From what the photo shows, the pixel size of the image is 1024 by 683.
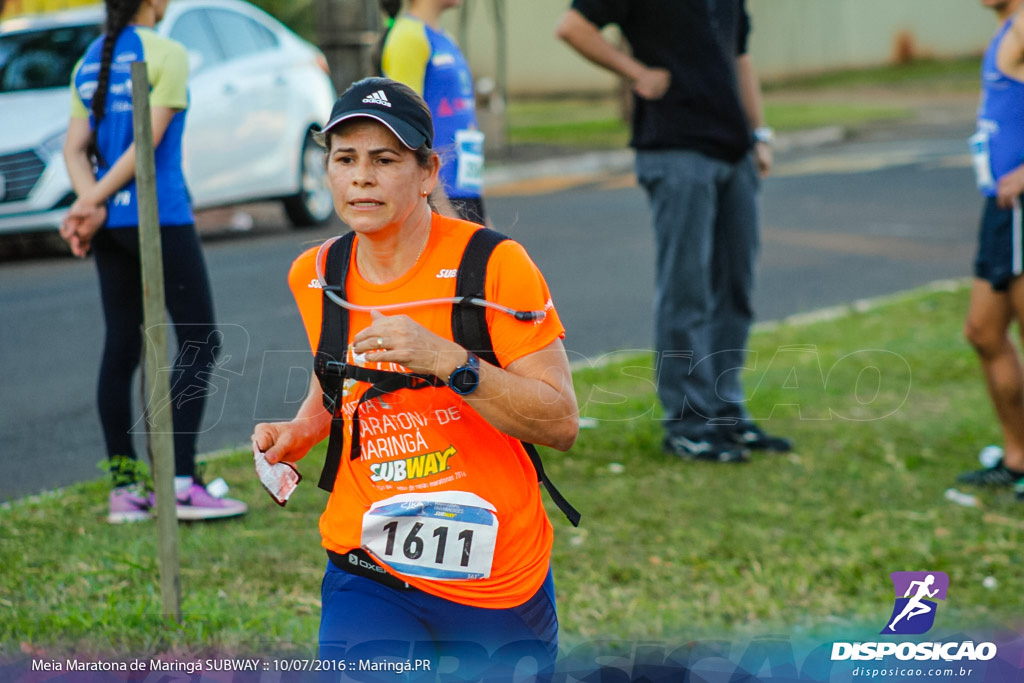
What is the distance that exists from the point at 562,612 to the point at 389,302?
171cm

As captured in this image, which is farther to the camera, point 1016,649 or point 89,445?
point 89,445

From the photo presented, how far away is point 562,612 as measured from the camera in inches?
150

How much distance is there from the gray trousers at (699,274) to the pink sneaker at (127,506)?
2152 mm

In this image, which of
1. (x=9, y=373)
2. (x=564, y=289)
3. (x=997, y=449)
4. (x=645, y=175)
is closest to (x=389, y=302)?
(x=645, y=175)

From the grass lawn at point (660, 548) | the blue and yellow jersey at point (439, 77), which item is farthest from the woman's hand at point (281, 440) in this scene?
the blue and yellow jersey at point (439, 77)

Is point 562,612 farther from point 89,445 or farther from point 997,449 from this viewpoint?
point 89,445

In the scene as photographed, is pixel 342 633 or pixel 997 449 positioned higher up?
pixel 342 633

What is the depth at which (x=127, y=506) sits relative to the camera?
14.4ft

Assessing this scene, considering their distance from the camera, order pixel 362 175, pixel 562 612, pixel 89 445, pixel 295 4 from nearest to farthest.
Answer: pixel 362 175
pixel 562 612
pixel 89 445
pixel 295 4

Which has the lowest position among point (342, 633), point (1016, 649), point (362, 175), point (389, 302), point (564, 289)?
point (564, 289)

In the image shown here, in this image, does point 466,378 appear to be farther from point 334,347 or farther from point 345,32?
point 345,32

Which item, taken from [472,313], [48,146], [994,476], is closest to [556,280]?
[48,146]

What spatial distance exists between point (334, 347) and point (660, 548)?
87.8 inches

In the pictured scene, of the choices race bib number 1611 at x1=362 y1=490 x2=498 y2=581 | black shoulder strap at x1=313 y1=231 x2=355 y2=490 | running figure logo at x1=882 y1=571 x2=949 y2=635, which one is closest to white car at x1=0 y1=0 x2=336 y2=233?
running figure logo at x1=882 y1=571 x2=949 y2=635
